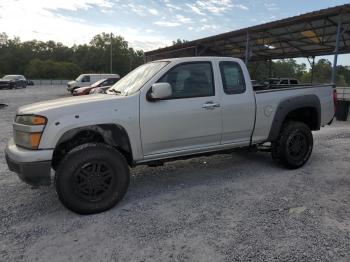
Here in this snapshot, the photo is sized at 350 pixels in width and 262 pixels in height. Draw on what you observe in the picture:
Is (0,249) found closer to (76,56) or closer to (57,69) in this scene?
(57,69)

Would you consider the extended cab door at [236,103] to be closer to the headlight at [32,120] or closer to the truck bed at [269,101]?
the truck bed at [269,101]

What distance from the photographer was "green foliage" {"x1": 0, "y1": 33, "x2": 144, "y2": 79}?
259 ft

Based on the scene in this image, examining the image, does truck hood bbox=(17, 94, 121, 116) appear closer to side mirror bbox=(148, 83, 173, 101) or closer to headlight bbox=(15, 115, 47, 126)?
headlight bbox=(15, 115, 47, 126)

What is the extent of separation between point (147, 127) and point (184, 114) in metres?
0.57

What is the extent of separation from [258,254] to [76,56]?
329 ft

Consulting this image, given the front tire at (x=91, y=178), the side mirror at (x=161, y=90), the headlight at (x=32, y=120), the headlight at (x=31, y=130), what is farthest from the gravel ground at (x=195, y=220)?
the side mirror at (x=161, y=90)

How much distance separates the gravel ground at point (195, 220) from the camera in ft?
10.4

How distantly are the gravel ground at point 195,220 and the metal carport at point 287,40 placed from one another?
10.7 meters

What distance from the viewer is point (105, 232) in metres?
3.56

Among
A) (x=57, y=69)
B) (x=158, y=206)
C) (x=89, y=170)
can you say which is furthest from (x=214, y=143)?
Result: (x=57, y=69)

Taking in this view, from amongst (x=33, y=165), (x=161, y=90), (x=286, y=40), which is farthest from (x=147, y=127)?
(x=286, y=40)

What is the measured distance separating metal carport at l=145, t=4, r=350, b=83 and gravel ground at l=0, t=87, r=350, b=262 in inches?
422

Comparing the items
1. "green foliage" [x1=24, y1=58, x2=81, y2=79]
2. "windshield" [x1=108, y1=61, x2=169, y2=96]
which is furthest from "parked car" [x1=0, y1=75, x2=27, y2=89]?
"green foliage" [x1=24, y1=58, x2=81, y2=79]

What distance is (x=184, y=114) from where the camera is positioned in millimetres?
4547
